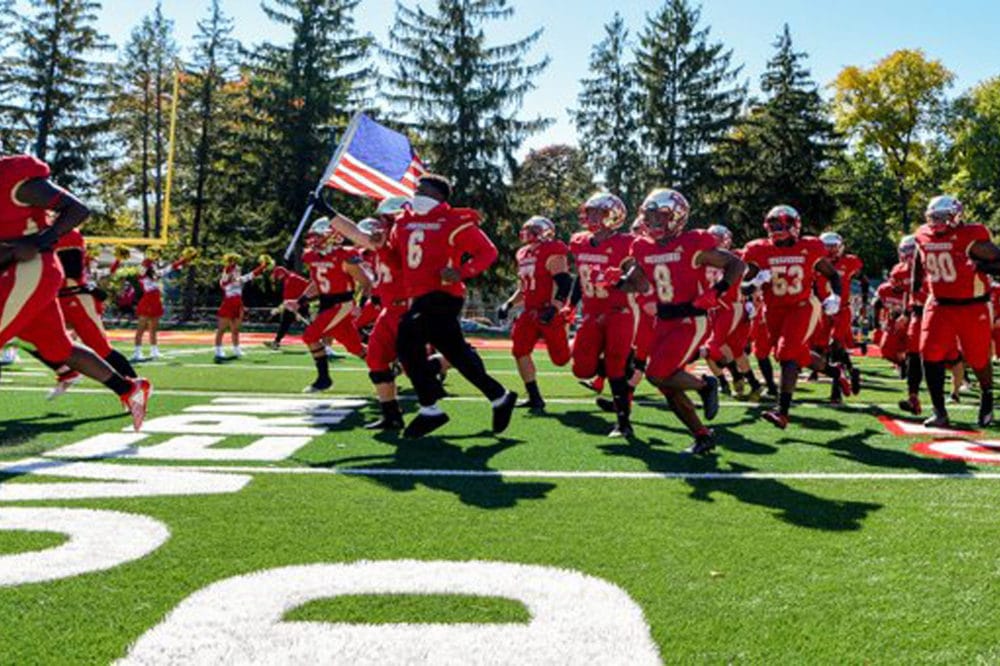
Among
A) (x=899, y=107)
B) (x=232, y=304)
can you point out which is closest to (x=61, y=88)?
(x=232, y=304)

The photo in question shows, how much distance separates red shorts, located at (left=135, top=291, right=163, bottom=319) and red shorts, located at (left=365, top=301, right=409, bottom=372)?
9.63 metres

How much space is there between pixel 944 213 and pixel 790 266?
1455 millimetres

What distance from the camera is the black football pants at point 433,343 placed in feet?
22.8

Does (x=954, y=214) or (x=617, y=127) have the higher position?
(x=617, y=127)

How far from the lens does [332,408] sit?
9422mm

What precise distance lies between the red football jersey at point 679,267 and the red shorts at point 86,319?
19.4 feet

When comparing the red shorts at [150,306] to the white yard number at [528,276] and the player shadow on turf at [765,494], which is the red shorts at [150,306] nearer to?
the white yard number at [528,276]

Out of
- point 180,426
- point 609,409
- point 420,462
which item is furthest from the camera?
point 609,409

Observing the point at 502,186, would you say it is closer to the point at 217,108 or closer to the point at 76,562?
the point at 217,108

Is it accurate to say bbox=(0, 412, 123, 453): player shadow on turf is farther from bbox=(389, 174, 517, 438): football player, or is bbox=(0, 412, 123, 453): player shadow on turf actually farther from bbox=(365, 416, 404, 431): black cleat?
bbox=(389, 174, 517, 438): football player

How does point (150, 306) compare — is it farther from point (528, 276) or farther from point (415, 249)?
point (415, 249)

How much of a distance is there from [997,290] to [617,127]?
3559 cm

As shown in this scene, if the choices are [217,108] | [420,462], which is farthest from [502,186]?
[420,462]

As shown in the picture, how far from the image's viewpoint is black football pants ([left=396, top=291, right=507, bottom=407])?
6.95 meters
